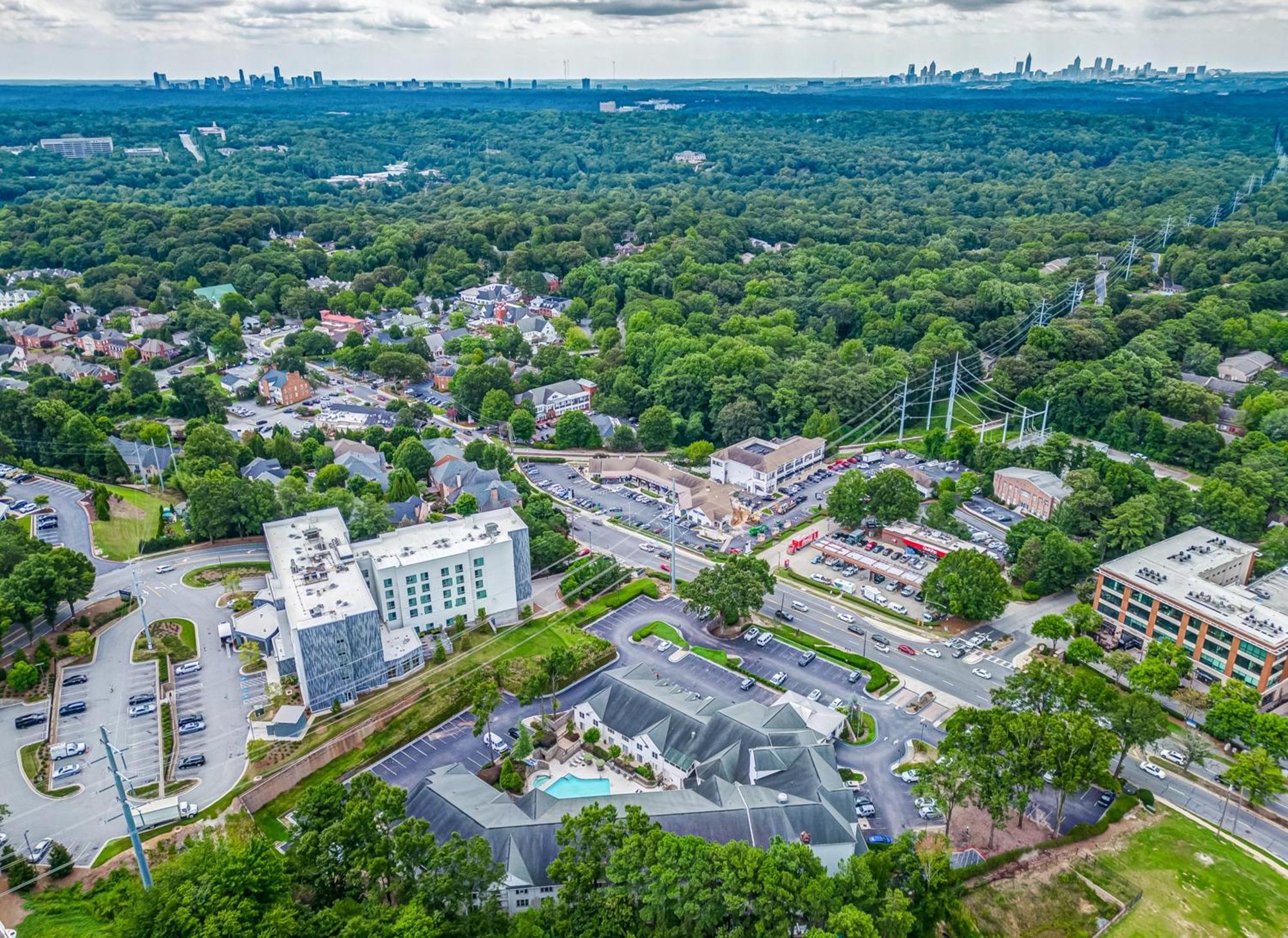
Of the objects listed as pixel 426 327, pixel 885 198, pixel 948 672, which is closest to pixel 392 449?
pixel 426 327

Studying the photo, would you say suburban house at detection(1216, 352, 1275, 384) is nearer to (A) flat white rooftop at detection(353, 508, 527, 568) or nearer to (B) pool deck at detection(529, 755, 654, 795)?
(A) flat white rooftop at detection(353, 508, 527, 568)

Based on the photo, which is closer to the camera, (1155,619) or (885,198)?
→ (1155,619)

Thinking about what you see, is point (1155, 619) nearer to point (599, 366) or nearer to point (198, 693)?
point (198, 693)

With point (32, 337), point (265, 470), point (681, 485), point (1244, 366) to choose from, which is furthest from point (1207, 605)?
point (32, 337)

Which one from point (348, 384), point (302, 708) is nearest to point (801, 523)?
point (302, 708)

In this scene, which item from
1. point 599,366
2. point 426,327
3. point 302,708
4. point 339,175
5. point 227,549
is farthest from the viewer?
point 339,175

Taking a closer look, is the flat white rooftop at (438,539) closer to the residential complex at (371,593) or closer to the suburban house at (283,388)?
the residential complex at (371,593)

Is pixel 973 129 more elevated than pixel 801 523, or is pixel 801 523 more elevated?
pixel 973 129

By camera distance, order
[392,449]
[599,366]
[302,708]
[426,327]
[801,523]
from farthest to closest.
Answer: [426,327] < [599,366] < [392,449] < [801,523] < [302,708]
